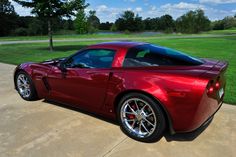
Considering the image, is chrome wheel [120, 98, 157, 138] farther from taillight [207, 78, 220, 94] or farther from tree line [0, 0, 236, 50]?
tree line [0, 0, 236, 50]

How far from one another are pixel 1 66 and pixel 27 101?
511cm

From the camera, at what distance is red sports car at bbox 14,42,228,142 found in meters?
3.11

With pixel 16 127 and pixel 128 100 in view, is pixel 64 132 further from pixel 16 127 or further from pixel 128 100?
pixel 128 100

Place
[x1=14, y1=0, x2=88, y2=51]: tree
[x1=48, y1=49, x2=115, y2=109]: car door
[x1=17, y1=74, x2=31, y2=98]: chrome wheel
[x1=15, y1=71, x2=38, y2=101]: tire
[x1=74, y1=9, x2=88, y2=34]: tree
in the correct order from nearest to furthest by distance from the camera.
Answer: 1. [x1=48, y1=49, x2=115, y2=109]: car door
2. [x1=15, y1=71, x2=38, y2=101]: tire
3. [x1=17, y1=74, x2=31, y2=98]: chrome wheel
4. [x1=14, y1=0, x2=88, y2=51]: tree
5. [x1=74, y1=9, x2=88, y2=34]: tree

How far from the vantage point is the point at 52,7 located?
15.5 metres

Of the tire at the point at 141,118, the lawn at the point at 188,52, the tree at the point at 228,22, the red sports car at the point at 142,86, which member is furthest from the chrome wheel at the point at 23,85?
the tree at the point at 228,22

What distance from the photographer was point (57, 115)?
14.9 feet

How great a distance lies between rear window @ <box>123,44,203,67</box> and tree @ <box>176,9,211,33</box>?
199ft

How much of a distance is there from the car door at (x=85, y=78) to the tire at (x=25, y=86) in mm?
695

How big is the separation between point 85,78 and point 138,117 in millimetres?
1038

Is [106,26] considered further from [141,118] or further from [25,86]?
[141,118]

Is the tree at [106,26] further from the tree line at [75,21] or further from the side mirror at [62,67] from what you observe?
the side mirror at [62,67]

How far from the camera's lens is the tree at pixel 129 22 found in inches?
3615

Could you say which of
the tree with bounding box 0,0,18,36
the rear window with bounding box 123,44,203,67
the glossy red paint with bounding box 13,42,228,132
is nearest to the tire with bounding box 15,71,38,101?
the glossy red paint with bounding box 13,42,228,132
